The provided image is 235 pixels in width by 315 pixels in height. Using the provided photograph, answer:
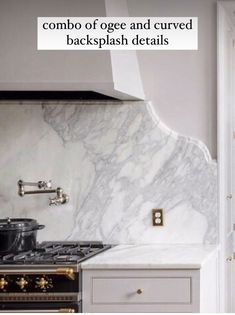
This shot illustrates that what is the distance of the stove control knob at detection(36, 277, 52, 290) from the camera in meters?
2.90

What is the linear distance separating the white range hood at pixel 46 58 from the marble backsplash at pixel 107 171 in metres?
0.49

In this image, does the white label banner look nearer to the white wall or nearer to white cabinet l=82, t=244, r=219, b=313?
the white wall

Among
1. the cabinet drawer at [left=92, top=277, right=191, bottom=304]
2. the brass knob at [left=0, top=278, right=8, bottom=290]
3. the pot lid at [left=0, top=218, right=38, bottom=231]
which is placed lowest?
the cabinet drawer at [left=92, top=277, right=191, bottom=304]

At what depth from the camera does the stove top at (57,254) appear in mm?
2949

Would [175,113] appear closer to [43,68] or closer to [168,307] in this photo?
[43,68]

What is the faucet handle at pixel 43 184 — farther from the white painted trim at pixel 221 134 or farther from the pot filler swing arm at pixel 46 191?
the white painted trim at pixel 221 134

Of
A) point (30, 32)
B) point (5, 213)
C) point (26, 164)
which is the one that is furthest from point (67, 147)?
point (30, 32)

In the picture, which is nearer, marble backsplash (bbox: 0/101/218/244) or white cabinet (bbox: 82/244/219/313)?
white cabinet (bbox: 82/244/219/313)

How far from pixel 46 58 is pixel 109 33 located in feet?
1.02

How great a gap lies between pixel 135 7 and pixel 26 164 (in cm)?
96

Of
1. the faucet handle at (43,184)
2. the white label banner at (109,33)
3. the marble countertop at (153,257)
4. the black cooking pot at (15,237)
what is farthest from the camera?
the faucet handle at (43,184)

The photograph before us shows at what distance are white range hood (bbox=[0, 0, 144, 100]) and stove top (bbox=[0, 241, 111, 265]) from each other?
0.73 metres

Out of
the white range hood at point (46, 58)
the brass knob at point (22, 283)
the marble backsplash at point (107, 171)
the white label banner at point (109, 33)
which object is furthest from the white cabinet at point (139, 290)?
the white label banner at point (109, 33)

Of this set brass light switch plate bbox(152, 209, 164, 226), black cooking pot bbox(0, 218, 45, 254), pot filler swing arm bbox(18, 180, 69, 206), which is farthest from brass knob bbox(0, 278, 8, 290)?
brass light switch plate bbox(152, 209, 164, 226)
